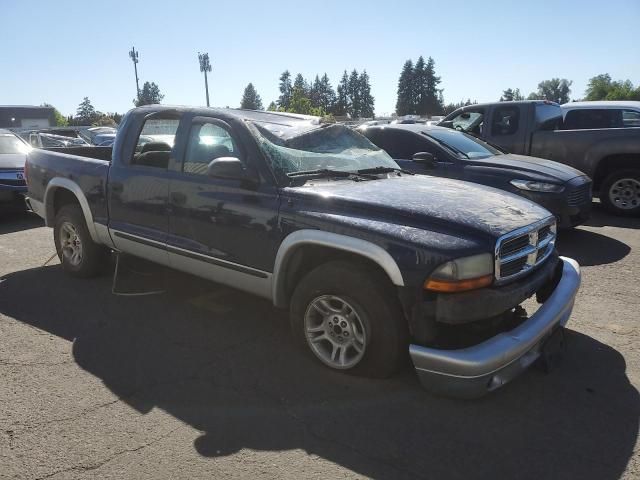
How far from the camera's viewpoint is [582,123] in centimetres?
921

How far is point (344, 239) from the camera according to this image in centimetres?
312

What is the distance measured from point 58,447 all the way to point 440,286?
219cm

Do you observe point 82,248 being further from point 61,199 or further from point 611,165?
point 611,165

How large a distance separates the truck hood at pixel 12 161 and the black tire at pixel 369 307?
7.92 m

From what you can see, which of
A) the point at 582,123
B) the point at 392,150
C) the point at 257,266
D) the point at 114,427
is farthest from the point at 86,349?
the point at 582,123

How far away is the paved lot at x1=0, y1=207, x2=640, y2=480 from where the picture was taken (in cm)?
256

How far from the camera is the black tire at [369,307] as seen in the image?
302 cm

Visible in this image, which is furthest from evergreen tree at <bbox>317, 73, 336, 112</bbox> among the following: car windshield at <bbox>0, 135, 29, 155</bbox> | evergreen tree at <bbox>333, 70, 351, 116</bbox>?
car windshield at <bbox>0, 135, 29, 155</bbox>

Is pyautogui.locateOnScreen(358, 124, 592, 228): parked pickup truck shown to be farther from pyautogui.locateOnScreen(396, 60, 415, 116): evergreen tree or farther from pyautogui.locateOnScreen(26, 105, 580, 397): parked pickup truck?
pyautogui.locateOnScreen(396, 60, 415, 116): evergreen tree

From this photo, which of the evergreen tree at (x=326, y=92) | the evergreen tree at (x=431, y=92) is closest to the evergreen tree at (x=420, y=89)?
the evergreen tree at (x=431, y=92)

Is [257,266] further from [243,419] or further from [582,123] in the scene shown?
[582,123]

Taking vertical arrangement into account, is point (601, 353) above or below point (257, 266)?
below

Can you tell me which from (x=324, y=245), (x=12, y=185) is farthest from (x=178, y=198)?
(x=12, y=185)

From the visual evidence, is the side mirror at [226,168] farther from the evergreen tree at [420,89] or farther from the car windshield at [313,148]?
the evergreen tree at [420,89]
